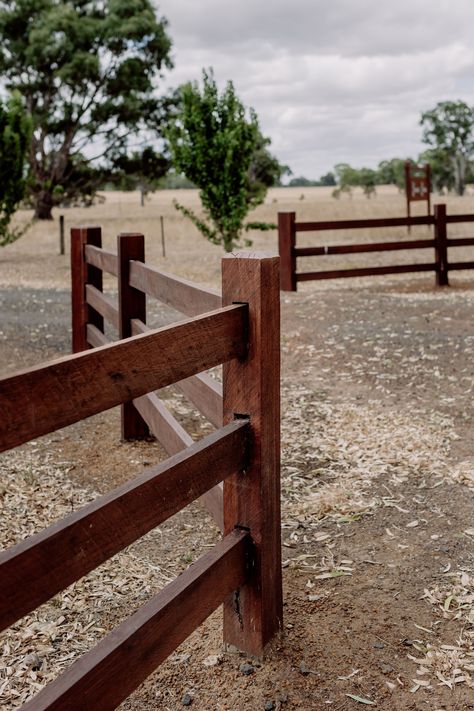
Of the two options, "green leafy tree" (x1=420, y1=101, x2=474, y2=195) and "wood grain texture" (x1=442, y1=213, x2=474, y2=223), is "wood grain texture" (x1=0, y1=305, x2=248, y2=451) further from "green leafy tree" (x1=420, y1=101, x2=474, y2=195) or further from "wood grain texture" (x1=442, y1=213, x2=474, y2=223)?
"green leafy tree" (x1=420, y1=101, x2=474, y2=195)

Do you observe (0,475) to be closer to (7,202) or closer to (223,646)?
(223,646)

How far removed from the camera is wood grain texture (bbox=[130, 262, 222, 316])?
300 centimetres

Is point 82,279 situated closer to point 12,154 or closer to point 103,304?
point 103,304

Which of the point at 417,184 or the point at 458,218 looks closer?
the point at 458,218

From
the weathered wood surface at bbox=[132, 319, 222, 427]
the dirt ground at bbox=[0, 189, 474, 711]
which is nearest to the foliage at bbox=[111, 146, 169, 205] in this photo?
the dirt ground at bbox=[0, 189, 474, 711]

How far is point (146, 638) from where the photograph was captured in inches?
86.8

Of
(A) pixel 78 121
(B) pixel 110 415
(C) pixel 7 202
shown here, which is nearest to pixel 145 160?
(A) pixel 78 121

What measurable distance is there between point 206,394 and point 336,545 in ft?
3.71

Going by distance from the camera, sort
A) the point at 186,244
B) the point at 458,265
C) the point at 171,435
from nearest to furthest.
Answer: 1. the point at 171,435
2. the point at 458,265
3. the point at 186,244

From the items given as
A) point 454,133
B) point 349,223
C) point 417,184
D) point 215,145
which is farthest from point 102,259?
point 454,133

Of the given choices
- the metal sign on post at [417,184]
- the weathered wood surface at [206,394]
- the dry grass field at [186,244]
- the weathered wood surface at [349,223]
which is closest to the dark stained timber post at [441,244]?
the weathered wood surface at [349,223]

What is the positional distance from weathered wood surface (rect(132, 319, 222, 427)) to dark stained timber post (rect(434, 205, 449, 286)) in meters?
10.3

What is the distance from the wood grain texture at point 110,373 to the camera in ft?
5.57

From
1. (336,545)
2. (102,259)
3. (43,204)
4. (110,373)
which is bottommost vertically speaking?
(336,545)
